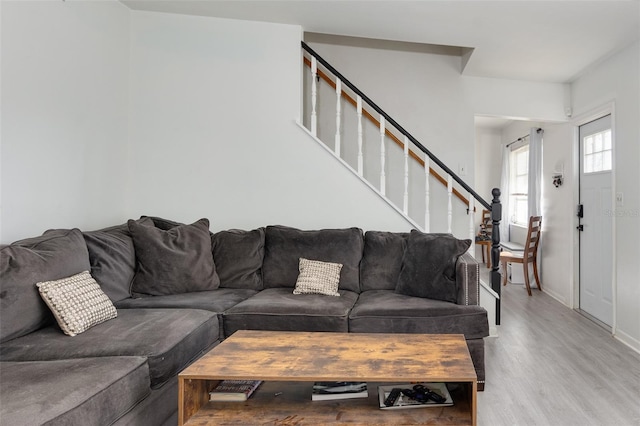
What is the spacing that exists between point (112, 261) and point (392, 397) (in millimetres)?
1940

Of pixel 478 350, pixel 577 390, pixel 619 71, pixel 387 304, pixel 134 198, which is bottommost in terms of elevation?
pixel 577 390

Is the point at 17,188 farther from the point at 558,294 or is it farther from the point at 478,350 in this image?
the point at 558,294

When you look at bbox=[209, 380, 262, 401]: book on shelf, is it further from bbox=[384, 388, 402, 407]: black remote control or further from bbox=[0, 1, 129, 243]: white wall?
bbox=[0, 1, 129, 243]: white wall

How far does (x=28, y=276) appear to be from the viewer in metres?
1.76

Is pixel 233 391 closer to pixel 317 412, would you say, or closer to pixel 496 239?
pixel 317 412

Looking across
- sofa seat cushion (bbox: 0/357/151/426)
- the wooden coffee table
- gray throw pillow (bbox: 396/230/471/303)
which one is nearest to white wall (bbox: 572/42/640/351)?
gray throw pillow (bbox: 396/230/471/303)

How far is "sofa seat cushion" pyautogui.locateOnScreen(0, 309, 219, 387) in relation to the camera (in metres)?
1.62

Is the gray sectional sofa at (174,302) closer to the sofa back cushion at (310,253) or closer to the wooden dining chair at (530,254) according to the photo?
the sofa back cushion at (310,253)

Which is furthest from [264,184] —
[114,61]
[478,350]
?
[478,350]

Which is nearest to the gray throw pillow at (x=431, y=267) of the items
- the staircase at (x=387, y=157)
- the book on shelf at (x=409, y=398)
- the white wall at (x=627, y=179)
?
the book on shelf at (x=409, y=398)

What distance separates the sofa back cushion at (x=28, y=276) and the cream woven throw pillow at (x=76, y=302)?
5 centimetres

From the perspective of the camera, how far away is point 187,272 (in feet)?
8.79

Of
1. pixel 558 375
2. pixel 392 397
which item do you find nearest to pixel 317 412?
pixel 392 397

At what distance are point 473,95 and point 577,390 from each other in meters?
3.07
